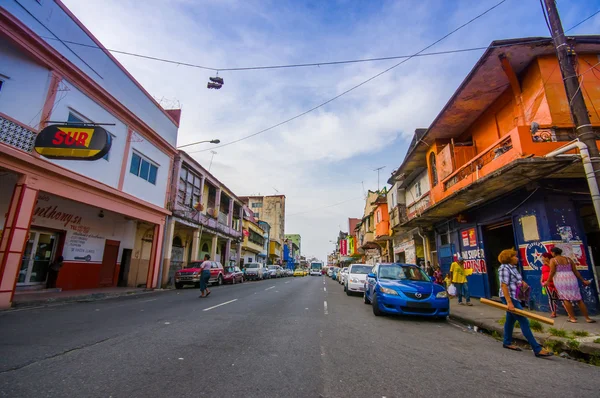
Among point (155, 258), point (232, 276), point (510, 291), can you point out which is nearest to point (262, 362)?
point (510, 291)

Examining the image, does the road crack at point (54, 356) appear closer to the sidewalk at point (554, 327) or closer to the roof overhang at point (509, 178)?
the sidewalk at point (554, 327)

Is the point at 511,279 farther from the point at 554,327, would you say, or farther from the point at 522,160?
the point at 522,160

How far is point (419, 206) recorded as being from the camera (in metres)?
16.6

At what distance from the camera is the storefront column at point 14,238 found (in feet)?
29.1

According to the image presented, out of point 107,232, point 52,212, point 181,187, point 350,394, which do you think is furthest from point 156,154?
point 350,394

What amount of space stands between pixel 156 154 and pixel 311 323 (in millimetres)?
14991

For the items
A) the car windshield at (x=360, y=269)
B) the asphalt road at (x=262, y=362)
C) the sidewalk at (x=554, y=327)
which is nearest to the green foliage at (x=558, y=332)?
the sidewalk at (x=554, y=327)

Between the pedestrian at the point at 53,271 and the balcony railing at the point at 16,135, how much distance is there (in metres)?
5.81

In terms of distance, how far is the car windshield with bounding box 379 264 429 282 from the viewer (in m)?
9.23

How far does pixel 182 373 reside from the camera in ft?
12.0

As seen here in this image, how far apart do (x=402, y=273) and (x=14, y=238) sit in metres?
11.8

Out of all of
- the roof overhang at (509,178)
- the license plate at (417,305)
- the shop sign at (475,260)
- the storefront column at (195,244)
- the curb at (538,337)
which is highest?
the roof overhang at (509,178)

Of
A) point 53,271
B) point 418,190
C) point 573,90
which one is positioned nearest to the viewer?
point 573,90

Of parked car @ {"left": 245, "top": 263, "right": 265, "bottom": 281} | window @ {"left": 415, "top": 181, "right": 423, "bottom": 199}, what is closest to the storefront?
window @ {"left": 415, "top": 181, "right": 423, "bottom": 199}
